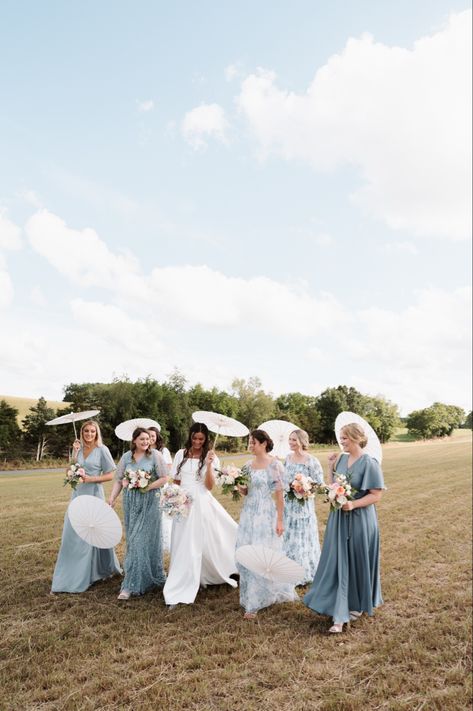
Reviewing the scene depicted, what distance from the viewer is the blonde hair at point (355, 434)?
653 cm

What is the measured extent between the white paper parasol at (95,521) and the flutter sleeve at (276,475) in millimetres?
2155

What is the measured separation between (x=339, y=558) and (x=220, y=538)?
215 cm

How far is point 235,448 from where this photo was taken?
99.8 ft

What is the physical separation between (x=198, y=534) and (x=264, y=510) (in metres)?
1.05

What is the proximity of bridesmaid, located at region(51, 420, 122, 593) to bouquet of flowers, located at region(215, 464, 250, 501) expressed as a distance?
190cm

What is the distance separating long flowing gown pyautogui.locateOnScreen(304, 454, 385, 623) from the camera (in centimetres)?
643

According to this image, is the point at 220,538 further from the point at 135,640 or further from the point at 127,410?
the point at 127,410

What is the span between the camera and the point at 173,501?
6.97 m

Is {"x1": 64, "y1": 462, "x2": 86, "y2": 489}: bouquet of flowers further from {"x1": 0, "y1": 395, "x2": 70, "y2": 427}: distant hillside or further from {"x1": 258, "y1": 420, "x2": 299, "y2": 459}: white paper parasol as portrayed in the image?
{"x1": 0, "y1": 395, "x2": 70, "y2": 427}: distant hillside

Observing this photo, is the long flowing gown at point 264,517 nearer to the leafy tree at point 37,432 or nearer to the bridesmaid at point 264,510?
the bridesmaid at point 264,510

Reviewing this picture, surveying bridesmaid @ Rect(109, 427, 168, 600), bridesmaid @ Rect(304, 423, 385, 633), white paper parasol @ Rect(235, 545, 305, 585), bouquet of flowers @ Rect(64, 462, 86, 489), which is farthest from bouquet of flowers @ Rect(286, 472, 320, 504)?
bouquet of flowers @ Rect(64, 462, 86, 489)

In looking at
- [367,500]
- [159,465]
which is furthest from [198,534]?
[367,500]

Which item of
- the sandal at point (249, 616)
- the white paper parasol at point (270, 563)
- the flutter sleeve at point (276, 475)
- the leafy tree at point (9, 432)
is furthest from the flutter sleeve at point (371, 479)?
the leafy tree at point (9, 432)

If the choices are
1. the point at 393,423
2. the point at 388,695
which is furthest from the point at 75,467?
the point at 393,423
